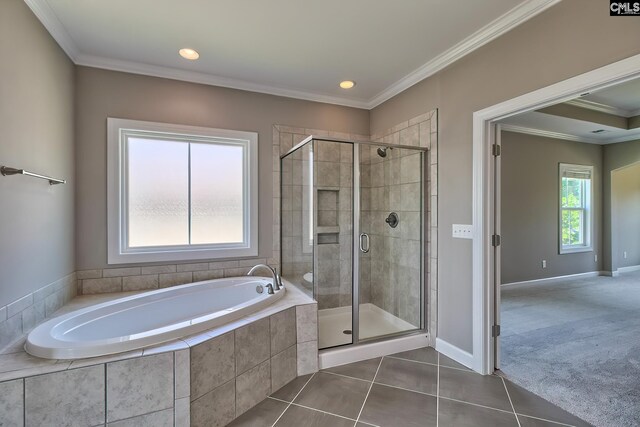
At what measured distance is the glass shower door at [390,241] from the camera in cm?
293

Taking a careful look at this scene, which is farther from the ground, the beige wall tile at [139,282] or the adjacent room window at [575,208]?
the adjacent room window at [575,208]

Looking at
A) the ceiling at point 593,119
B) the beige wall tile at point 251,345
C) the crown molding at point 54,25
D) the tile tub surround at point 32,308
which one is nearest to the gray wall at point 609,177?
the ceiling at point 593,119

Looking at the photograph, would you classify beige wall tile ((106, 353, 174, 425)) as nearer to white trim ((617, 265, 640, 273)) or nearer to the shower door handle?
the shower door handle

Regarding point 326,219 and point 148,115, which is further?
point 326,219

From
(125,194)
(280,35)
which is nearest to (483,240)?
(280,35)

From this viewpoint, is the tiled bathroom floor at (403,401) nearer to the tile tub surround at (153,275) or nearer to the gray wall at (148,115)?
the tile tub surround at (153,275)

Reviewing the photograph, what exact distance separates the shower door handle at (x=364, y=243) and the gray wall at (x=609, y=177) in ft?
18.4

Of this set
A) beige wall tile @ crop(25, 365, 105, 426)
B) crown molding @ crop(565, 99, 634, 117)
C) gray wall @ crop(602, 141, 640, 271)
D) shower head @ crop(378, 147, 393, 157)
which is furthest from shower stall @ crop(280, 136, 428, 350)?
gray wall @ crop(602, 141, 640, 271)

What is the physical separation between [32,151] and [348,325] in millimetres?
2716

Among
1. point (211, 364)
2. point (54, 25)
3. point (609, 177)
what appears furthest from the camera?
point (609, 177)

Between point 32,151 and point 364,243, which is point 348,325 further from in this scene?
point 32,151

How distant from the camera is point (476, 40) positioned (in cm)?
226

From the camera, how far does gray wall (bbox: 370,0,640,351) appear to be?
5.39ft

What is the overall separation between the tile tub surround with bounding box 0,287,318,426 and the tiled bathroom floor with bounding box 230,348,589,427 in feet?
0.76
